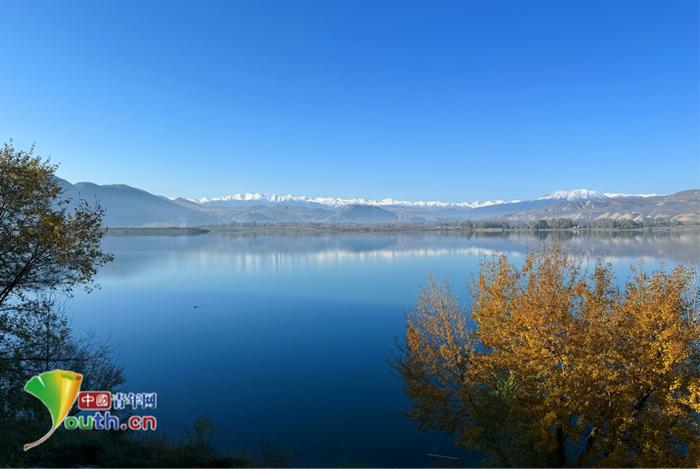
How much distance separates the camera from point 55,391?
624 inches

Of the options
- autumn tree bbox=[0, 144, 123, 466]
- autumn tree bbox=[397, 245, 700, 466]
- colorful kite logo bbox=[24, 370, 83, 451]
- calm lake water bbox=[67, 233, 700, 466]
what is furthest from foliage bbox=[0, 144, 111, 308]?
autumn tree bbox=[397, 245, 700, 466]

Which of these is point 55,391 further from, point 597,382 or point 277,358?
point 597,382

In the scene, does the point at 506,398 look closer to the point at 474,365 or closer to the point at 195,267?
the point at 474,365

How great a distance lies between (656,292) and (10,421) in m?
26.4

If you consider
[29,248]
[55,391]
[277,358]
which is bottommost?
[277,358]

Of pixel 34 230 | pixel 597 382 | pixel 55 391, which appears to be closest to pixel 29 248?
pixel 34 230

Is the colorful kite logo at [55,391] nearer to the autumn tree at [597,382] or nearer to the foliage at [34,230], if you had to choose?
the foliage at [34,230]

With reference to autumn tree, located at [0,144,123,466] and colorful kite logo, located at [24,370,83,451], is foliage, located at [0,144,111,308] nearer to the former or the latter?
autumn tree, located at [0,144,123,466]

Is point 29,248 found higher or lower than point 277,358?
higher

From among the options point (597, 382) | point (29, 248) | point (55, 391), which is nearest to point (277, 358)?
point (55, 391)

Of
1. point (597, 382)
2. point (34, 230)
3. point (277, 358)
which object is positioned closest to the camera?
point (34, 230)

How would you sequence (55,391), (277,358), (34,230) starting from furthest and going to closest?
(277,358)
(55,391)
(34,230)

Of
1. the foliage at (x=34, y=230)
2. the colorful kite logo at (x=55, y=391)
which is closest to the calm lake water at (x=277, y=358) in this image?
the colorful kite logo at (x=55, y=391)

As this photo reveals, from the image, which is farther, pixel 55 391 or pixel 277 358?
pixel 277 358
